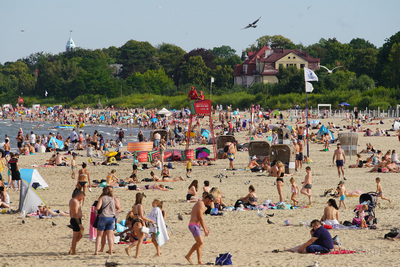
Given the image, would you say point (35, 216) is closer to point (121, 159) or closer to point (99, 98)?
point (121, 159)

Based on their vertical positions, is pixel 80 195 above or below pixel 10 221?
above

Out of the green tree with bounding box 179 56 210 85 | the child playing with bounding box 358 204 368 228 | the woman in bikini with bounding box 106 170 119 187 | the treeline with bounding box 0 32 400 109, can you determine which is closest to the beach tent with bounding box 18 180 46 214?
the woman in bikini with bounding box 106 170 119 187

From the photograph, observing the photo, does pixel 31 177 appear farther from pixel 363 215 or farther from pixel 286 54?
pixel 286 54

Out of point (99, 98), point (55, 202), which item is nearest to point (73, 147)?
point (55, 202)

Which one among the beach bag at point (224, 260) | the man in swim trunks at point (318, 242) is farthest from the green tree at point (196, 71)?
the beach bag at point (224, 260)

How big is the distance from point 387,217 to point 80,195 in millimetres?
6461

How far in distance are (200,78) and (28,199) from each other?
64557 mm

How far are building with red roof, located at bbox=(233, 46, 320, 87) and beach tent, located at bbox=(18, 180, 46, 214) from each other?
59.9 m

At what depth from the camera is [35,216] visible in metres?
12.5

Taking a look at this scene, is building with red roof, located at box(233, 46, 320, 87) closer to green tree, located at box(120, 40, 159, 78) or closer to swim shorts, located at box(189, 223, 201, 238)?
green tree, located at box(120, 40, 159, 78)

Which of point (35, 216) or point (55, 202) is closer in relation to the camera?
point (35, 216)

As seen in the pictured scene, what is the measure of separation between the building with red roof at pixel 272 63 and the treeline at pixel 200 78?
2.52m

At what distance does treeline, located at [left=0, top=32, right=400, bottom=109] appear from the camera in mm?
53094

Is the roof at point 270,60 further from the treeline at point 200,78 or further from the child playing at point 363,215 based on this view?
the child playing at point 363,215
